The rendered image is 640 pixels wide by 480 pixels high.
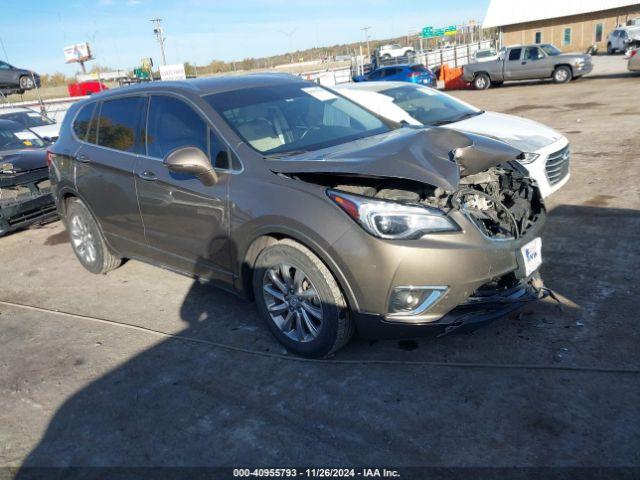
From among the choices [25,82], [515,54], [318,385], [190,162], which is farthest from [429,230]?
[25,82]

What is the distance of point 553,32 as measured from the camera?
154 feet

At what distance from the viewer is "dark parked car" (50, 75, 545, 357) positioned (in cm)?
305

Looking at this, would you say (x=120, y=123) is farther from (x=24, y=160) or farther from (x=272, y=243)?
(x=24, y=160)

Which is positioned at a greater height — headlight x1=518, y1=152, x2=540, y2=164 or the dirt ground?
headlight x1=518, y1=152, x2=540, y2=164

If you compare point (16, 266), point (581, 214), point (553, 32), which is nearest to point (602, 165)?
point (581, 214)

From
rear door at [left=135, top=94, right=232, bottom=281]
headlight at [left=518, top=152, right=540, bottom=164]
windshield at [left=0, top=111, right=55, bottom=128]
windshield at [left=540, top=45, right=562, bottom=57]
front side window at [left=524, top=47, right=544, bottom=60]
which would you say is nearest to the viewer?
rear door at [left=135, top=94, right=232, bottom=281]

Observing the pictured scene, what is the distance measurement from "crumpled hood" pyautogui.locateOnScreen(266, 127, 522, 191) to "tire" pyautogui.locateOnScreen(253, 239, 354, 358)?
532 millimetres

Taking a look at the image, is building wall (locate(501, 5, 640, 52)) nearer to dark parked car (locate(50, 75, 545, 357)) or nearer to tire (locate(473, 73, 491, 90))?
tire (locate(473, 73, 491, 90))

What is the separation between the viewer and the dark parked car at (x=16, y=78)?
23.6 m

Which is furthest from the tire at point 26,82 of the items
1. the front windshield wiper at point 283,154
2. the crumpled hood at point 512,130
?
the front windshield wiper at point 283,154

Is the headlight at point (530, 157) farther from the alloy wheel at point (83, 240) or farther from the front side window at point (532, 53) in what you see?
the front side window at point (532, 53)

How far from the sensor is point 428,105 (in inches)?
314

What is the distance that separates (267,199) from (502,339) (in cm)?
179

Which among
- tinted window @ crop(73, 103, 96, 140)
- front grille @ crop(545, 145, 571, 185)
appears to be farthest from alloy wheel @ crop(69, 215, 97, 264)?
front grille @ crop(545, 145, 571, 185)
